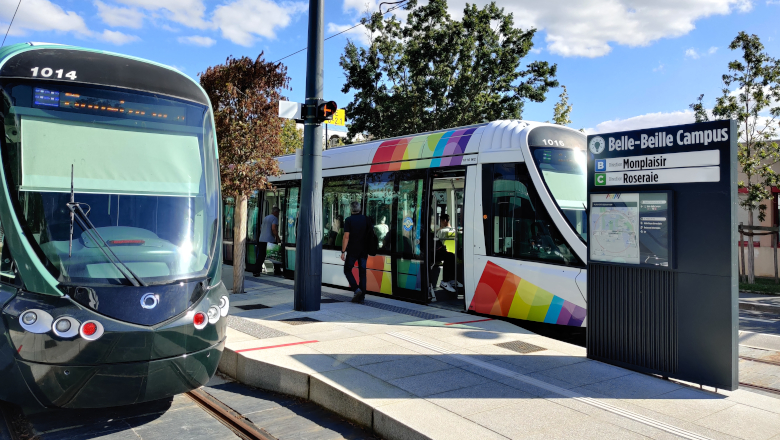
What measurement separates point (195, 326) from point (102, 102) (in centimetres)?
216

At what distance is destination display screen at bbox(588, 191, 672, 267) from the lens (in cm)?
555

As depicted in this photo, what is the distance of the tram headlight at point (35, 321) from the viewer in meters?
4.09

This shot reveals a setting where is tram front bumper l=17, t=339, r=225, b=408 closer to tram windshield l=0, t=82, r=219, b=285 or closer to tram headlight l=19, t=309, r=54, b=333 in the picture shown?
tram headlight l=19, t=309, r=54, b=333

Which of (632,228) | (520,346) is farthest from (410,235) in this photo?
(632,228)

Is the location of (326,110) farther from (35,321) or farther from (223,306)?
(35,321)

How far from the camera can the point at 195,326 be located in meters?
4.69

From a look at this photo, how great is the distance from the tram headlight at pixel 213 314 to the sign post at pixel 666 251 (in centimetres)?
382

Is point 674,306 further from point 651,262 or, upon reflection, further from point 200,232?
point 200,232

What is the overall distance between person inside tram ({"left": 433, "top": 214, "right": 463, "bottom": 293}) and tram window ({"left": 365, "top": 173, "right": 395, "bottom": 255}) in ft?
3.03

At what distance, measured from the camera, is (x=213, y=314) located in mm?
4898

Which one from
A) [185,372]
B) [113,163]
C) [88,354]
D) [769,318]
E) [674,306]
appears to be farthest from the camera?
[769,318]

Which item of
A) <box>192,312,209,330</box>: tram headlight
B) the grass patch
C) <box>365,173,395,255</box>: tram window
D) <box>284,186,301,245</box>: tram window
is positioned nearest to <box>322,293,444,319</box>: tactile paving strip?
<box>365,173,395,255</box>: tram window

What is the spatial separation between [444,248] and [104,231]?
21.0ft

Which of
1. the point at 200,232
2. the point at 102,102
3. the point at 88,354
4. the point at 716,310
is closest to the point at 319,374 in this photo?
the point at 200,232
